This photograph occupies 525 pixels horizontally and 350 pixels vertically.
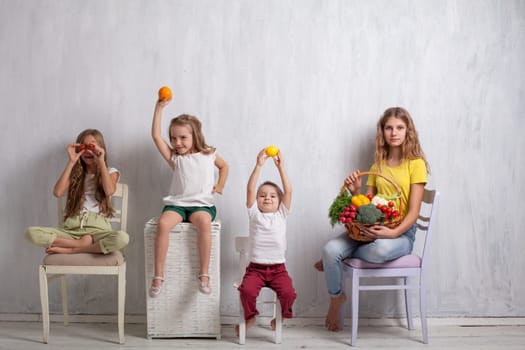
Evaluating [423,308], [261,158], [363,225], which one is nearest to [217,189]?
[261,158]

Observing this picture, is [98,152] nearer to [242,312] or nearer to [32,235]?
[32,235]

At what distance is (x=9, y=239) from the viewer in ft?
Result: 10.6

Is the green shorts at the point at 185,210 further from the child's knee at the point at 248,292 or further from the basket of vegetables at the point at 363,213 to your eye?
the basket of vegetables at the point at 363,213

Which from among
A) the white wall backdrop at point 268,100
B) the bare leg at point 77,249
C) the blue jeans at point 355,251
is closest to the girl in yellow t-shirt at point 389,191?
the blue jeans at point 355,251

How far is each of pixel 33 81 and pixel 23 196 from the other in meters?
0.66

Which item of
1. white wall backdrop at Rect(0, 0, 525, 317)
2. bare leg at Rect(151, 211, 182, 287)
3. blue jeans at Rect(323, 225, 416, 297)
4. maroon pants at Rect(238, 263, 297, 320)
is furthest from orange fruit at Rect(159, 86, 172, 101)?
blue jeans at Rect(323, 225, 416, 297)

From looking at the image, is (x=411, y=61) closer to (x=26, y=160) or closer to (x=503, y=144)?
(x=503, y=144)

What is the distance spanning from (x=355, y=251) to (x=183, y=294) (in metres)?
0.91

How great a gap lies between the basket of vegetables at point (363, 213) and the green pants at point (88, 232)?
3.53 ft

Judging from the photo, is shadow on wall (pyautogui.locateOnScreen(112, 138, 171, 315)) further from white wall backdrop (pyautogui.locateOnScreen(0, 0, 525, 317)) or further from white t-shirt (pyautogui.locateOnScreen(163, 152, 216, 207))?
white t-shirt (pyautogui.locateOnScreen(163, 152, 216, 207))

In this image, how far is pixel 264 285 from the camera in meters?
2.81

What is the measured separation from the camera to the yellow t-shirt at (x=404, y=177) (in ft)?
9.59

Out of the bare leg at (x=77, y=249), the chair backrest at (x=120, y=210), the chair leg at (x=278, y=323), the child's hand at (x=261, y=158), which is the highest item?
the child's hand at (x=261, y=158)

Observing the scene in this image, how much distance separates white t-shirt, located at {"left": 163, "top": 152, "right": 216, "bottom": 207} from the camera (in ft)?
9.61
